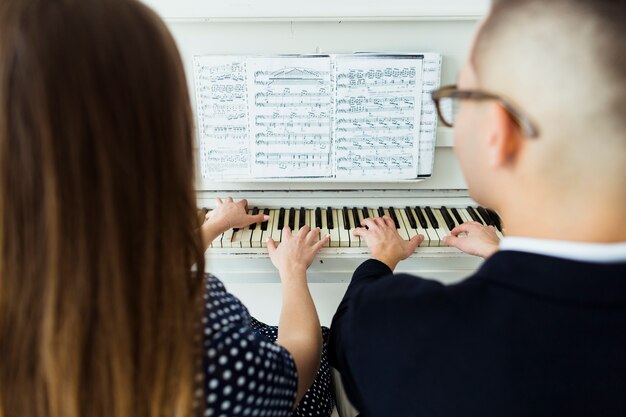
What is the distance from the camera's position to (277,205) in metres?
1.41

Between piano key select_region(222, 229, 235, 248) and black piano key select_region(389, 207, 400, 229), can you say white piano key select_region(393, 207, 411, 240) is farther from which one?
piano key select_region(222, 229, 235, 248)

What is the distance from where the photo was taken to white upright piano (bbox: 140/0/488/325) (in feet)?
3.89

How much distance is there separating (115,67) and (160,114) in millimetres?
73

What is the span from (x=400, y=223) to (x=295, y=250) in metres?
0.33

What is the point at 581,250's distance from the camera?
0.57 metres

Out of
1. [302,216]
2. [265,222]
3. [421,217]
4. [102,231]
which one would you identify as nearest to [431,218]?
[421,217]

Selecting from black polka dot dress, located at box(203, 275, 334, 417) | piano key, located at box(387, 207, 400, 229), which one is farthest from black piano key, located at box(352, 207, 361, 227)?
black polka dot dress, located at box(203, 275, 334, 417)

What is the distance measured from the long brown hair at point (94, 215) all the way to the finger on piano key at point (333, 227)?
2.18ft

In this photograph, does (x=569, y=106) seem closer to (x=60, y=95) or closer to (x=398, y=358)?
(x=398, y=358)

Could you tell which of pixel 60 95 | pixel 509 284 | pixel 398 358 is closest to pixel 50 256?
pixel 60 95

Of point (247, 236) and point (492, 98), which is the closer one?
point (492, 98)

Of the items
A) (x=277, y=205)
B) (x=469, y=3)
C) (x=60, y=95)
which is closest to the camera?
(x=60, y=95)

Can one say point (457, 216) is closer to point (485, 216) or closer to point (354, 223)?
point (485, 216)

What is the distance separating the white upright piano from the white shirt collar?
0.68 metres
